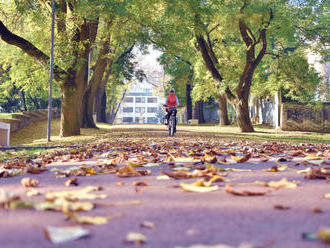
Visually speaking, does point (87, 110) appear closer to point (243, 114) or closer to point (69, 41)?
point (243, 114)

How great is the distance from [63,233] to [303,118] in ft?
90.4

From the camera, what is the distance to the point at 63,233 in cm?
239

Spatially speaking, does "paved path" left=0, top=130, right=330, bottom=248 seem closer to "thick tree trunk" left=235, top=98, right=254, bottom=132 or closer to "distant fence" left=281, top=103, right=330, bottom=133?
"thick tree trunk" left=235, top=98, right=254, bottom=132

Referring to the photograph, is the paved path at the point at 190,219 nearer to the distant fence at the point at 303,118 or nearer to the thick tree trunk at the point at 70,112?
the thick tree trunk at the point at 70,112

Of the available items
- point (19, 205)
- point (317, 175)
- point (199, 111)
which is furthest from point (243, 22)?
point (199, 111)

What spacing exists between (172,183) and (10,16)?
1618 cm

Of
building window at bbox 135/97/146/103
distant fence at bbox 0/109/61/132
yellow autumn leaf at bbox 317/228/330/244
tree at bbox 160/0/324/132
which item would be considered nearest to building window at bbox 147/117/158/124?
building window at bbox 135/97/146/103

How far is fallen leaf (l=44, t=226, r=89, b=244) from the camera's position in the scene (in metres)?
2.33

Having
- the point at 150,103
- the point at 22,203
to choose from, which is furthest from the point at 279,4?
the point at 150,103

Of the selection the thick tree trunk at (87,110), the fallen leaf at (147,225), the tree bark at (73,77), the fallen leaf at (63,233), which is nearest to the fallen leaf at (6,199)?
the fallen leaf at (63,233)

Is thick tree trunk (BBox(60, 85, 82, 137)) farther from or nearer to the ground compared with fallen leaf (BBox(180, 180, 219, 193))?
farther from the ground

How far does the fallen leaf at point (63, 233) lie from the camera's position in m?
2.33

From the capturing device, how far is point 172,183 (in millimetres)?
4320

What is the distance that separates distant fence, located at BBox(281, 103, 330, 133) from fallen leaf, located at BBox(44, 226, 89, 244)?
27.1 m
